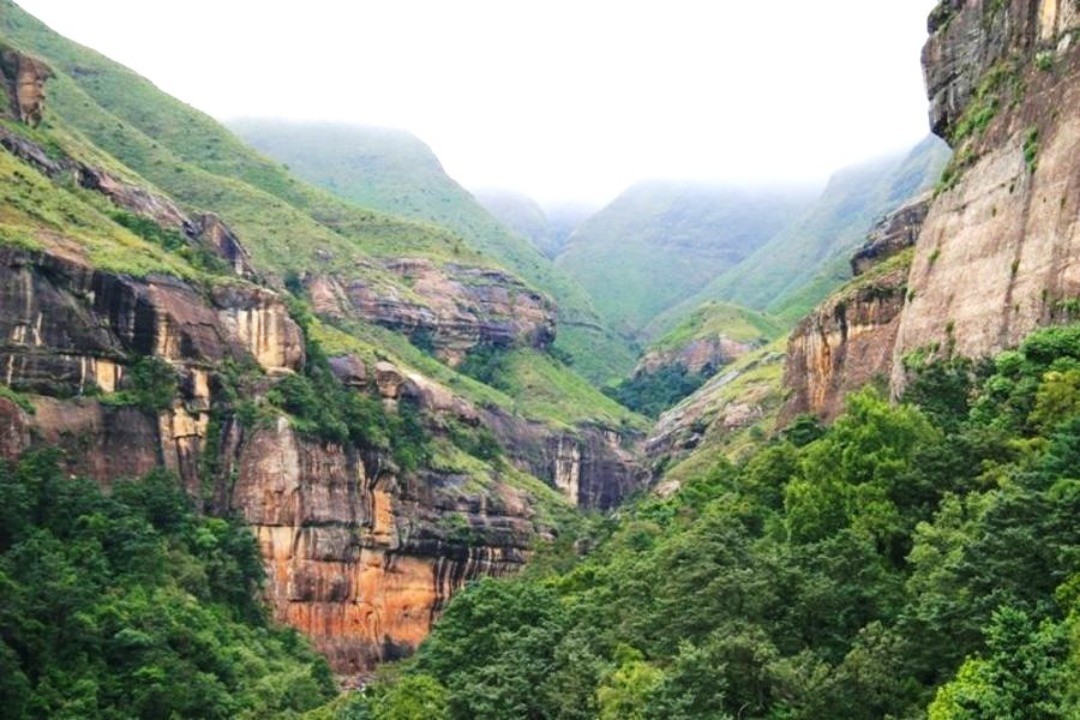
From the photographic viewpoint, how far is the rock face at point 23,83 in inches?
4306

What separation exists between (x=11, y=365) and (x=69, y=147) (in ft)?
134

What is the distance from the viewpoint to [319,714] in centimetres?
5772

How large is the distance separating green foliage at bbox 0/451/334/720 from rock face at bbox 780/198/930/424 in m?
34.2

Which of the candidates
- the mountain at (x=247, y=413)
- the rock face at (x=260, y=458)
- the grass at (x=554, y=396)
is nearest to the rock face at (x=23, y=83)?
the mountain at (x=247, y=413)

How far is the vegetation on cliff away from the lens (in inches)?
1182

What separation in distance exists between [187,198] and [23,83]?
123 ft

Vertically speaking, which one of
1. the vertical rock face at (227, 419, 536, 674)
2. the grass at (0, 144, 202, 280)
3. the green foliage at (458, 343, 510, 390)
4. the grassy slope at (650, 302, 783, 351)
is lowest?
the vertical rock face at (227, 419, 536, 674)

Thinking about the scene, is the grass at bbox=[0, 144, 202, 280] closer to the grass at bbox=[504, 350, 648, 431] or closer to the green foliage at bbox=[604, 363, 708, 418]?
the grass at bbox=[504, 350, 648, 431]

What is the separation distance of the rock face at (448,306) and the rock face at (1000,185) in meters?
88.2

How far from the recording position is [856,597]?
121ft

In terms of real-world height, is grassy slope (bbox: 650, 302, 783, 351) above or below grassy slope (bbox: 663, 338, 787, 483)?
above

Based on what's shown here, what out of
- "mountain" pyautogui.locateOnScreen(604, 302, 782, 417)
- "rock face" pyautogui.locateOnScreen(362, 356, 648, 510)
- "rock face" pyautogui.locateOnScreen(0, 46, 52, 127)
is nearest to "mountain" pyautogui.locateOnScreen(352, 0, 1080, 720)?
"rock face" pyautogui.locateOnScreen(362, 356, 648, 510)

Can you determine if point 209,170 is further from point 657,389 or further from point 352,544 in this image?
point 352,544

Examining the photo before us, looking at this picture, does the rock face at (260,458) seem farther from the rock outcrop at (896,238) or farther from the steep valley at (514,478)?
the rock outcrop at (896,238)
